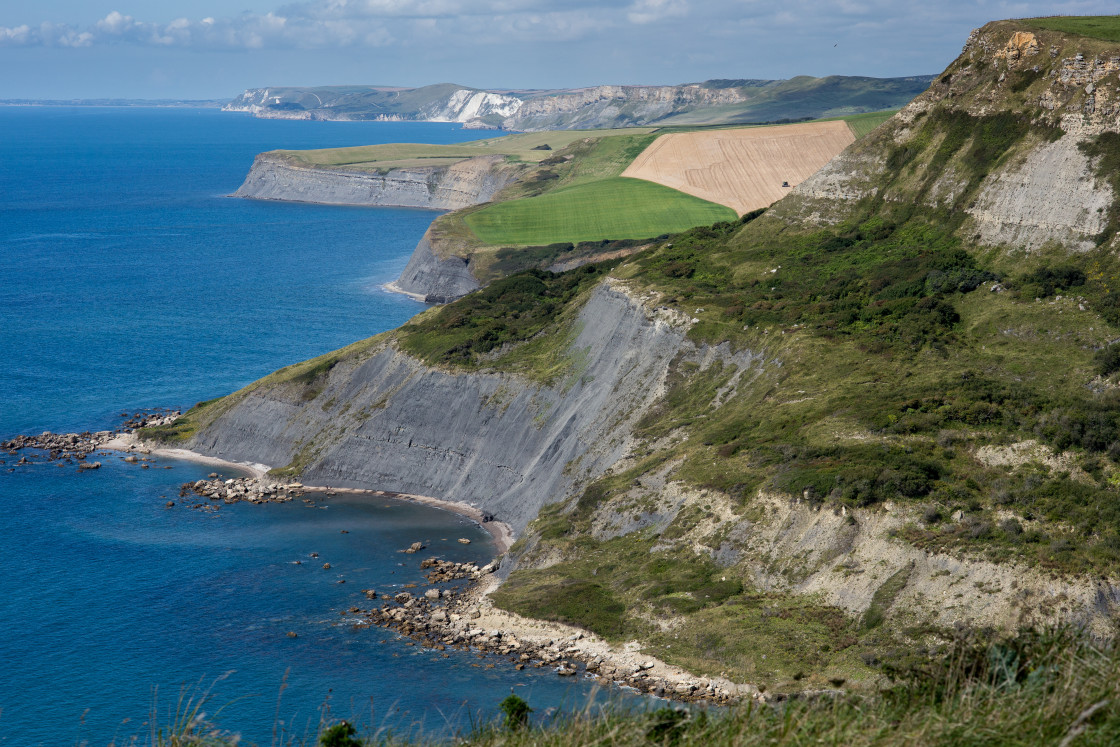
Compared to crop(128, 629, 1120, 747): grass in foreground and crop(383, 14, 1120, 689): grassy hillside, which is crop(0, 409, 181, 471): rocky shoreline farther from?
crop(128, 629, 1120, 747): grass in foreground

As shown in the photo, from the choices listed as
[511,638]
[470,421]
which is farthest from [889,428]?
[470,421]

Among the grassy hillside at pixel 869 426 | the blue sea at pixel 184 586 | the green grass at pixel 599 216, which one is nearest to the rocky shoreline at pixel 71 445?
the blue sea at pixel 184 586

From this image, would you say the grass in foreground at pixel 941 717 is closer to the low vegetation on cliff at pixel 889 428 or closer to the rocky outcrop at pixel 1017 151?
the low vegetation on cliff at pixel 889 428

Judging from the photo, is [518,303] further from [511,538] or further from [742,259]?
[511,538]

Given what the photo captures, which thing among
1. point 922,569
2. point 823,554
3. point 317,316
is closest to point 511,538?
point 823,554

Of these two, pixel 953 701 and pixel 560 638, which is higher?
pixel 953 701

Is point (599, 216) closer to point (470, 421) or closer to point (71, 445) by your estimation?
point (470, 421)
